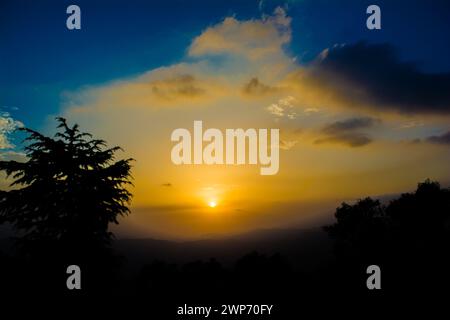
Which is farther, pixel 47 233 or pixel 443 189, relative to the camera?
pixel 443 189

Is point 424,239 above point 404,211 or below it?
below

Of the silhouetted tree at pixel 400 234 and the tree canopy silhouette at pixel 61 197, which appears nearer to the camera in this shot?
the tree canopy silhouette at pixel 61 197

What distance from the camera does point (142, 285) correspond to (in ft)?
45.4

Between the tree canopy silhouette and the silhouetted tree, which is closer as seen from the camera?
the tree canopy silhouette

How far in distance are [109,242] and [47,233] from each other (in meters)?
2.55

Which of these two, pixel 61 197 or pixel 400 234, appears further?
pixel 400 234
